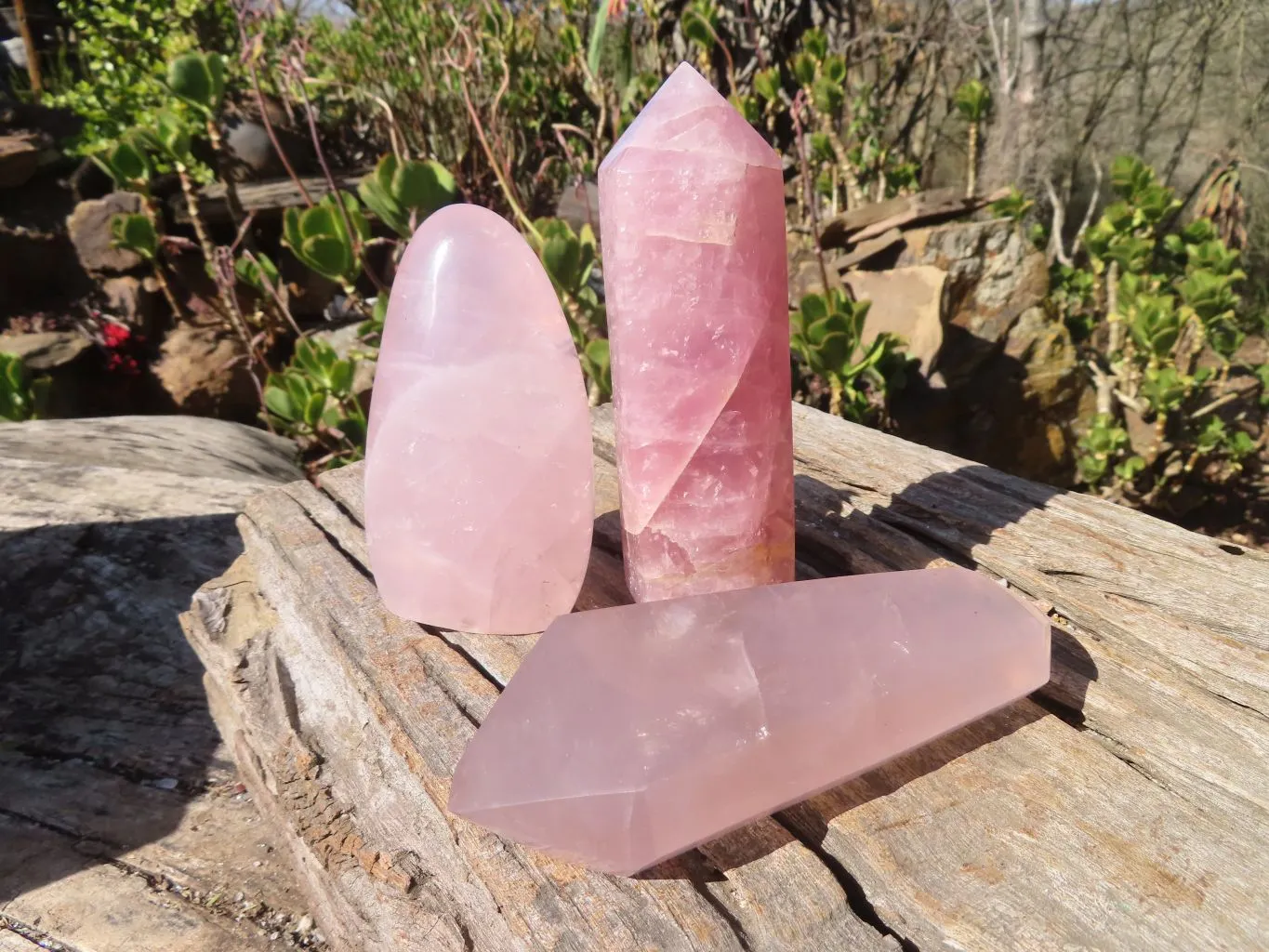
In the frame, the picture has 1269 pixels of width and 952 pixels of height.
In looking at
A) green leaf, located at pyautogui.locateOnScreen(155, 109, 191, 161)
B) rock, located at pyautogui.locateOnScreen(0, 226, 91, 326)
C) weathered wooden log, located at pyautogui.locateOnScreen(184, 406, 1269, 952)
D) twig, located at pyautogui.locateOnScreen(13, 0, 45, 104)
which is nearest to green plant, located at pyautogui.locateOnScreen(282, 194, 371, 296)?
green leaf, located at pyautogui.locateOnScreen(155, 109, 191, 161)

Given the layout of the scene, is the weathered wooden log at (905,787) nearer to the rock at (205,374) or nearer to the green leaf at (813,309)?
the green leaf at (813,309)

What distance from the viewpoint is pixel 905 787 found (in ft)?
2.30

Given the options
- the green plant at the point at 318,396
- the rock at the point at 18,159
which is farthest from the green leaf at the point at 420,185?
the rock at the point at 18,159

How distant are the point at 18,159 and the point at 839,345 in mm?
3477

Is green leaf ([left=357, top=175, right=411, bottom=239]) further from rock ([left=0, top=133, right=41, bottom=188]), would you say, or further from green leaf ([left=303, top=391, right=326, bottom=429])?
rock ([left=0, top=133, right=41, bottom=188])

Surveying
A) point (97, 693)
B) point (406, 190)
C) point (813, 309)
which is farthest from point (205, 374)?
point (813, 309)

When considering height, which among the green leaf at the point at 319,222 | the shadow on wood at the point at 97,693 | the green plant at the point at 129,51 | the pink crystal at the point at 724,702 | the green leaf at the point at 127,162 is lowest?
the shadow on wood at the point at 97,693

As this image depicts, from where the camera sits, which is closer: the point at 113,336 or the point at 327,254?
the point at 327,254

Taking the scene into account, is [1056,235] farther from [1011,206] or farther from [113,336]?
[113,336]

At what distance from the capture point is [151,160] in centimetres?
313

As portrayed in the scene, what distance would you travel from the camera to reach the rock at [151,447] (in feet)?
5.54

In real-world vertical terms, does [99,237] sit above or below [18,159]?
below

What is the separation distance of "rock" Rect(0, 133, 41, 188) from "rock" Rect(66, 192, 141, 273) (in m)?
0.31

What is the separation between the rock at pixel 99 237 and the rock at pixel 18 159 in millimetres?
308
